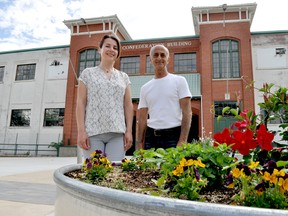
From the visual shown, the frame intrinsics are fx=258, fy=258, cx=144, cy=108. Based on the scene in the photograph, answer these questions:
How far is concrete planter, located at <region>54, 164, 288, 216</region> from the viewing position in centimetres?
67

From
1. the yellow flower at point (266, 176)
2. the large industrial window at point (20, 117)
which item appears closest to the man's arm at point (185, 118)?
the yellow flower at point (266, 176)

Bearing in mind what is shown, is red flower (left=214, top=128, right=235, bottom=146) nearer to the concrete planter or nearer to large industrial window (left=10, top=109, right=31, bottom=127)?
the concrete planter

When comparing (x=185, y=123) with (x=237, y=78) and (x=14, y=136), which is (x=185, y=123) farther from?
(x=14, y=136)

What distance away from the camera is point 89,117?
2.34m

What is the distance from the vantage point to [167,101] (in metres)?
2.69

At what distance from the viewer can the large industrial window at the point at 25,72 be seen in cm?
2347

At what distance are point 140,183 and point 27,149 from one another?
74.0ft

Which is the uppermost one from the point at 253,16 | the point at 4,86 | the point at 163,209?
the point at 253,16

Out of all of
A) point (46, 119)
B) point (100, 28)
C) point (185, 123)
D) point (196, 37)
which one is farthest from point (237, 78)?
point (185, 123)

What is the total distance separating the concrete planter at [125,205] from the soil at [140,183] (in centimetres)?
31

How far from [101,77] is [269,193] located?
1.81 m

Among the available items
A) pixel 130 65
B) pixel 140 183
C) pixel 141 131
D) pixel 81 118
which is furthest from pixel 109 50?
pixel 130 65

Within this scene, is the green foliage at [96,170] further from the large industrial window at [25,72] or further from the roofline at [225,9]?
the large industrial window at [25,72]

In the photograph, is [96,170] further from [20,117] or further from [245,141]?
[20,117]
